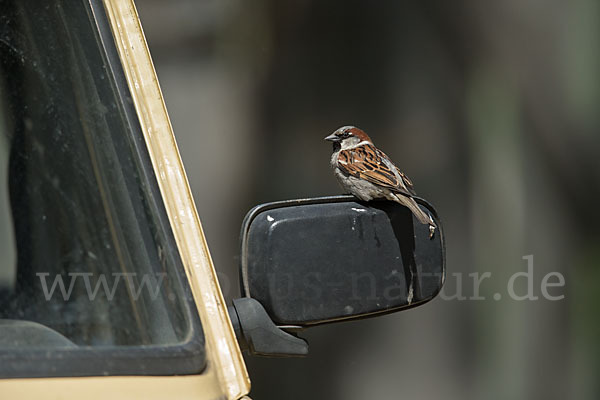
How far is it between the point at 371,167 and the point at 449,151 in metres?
2.68

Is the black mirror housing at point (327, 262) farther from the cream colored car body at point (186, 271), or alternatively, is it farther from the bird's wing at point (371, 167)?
the bird's wing at point (371, 167)

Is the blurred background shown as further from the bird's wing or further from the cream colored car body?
the cream colored car body

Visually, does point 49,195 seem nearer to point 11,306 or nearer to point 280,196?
point 11,306

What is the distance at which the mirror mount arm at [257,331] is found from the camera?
70.7 inches

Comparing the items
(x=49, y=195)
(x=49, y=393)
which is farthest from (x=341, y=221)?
(x=49, y=393)

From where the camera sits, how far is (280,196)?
22.4 ft

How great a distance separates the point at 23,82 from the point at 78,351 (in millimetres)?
556

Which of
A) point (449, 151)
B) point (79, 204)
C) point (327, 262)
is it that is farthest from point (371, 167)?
point (449, 151)

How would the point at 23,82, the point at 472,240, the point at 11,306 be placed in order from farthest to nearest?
the point at 472,240 → the point at 23,82 → the point at 11,306

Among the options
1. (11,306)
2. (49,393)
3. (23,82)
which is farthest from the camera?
(23,82)

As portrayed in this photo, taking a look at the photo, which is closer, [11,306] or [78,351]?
[78,351]

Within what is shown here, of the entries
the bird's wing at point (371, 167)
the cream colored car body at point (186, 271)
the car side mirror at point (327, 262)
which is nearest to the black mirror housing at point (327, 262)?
the car side mirror at point (327, 262)

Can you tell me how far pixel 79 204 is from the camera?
5.68ft

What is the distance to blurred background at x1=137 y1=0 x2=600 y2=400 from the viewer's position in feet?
22.0
